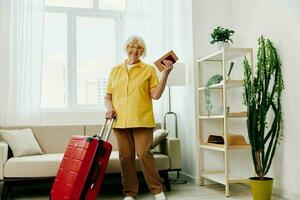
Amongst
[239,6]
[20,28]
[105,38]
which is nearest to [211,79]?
[239,6]

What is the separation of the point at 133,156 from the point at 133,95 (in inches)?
19.8

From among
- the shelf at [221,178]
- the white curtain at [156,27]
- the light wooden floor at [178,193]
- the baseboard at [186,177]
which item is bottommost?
the light wooden floor at [178,193]

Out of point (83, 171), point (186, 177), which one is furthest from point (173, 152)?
point (83, 171)

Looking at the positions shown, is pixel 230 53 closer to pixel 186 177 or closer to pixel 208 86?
pixel 208 86

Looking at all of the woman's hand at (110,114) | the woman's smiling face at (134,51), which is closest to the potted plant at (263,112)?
the woman's smiling face at (134,51)

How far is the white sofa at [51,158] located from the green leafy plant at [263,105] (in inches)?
32.8

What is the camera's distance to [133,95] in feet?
9.93

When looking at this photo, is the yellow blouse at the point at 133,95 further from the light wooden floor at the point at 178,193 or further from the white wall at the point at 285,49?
→ the white wall at the point at 285,49

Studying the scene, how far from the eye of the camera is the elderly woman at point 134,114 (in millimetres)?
3002

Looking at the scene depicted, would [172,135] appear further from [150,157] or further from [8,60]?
[8,60]

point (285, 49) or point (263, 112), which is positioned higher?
point (285, 49)

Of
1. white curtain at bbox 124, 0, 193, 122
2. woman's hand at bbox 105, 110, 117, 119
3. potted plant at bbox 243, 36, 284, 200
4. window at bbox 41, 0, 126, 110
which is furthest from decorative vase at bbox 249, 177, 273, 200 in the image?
window at bbox 41, 0, 126, 110

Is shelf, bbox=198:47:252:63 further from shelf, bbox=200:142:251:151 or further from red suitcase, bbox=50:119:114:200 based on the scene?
red suitcase, bbox=50:119:114:200

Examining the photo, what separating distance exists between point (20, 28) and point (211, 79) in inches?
84.1
